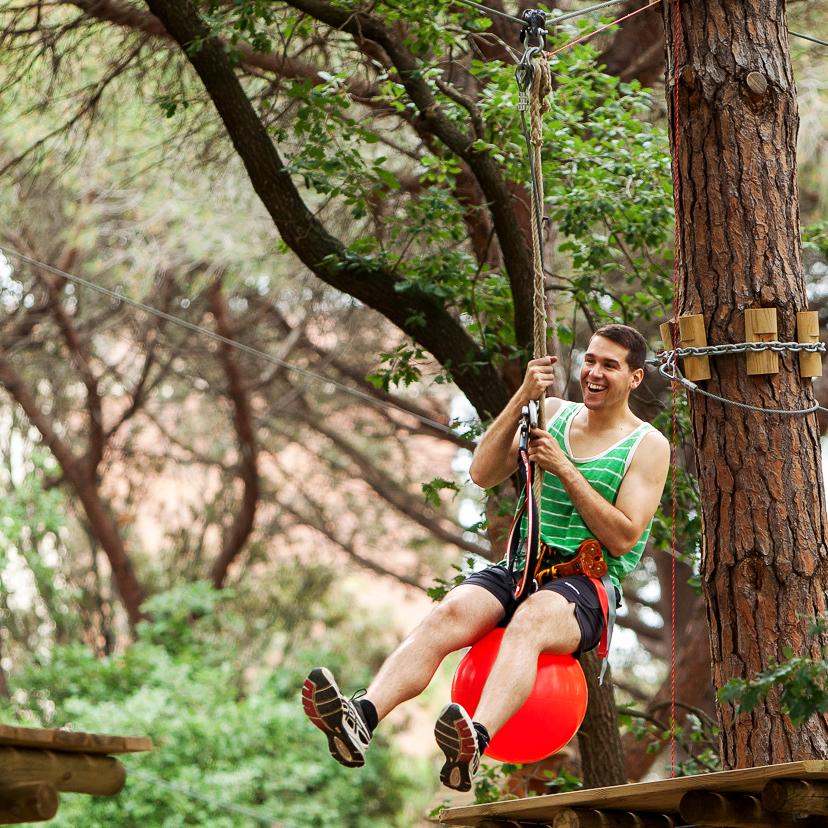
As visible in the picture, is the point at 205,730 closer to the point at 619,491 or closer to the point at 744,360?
the point at 619,491

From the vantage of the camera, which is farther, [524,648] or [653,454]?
[653,454]

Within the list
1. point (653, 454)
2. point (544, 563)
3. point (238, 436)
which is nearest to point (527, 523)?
point (544, 563)

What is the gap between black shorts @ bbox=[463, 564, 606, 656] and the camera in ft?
9.64

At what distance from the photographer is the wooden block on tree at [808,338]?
3.23 m

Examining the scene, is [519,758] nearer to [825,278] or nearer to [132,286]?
[825,278]

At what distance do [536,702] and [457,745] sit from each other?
1.08ft

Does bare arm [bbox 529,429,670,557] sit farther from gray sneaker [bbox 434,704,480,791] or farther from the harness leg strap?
gray sneaker [bbox 434,704,480,791]

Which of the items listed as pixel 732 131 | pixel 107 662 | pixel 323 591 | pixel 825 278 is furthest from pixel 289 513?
pixel 732 131

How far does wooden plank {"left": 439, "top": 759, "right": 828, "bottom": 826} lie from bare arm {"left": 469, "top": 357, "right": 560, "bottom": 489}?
0.94m

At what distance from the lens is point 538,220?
9.86 feet

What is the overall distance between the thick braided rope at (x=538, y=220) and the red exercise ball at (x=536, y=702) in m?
0.45

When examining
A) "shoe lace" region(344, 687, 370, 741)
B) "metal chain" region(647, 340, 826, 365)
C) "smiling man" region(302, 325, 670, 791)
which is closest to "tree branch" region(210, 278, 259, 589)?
"smiling man" region(302, 325, 670, 791)

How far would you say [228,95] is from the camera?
431 cm

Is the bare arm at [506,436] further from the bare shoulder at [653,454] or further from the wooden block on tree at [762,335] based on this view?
the wooden block on tree at [762,335]
